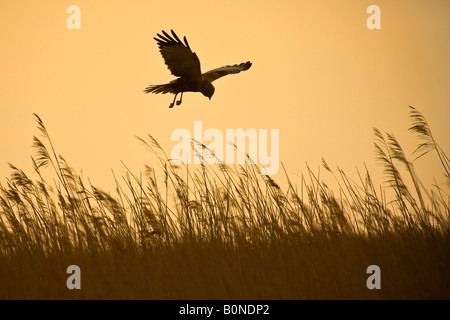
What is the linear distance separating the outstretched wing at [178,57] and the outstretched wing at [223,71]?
0.29 metres

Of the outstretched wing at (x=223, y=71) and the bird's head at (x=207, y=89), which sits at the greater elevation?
the outstretched wing at (x=223, y=71)

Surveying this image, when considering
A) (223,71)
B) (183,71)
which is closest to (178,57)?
(183,71)

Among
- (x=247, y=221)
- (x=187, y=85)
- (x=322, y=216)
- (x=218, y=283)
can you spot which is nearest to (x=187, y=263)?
(x=218, y=283)

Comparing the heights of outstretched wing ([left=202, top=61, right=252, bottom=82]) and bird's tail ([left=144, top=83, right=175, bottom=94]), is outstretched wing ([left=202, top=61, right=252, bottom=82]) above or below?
above

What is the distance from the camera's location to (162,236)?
213 inches

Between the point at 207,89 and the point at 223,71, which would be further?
the point at 223,71

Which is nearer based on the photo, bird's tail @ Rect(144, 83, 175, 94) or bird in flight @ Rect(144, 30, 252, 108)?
bird in flight @ Rect(144, 30, 252, 108)

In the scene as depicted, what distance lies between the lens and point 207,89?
742cm

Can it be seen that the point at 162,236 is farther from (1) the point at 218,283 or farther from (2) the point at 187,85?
(2) the point at 187,85

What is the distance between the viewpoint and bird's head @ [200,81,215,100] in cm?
739

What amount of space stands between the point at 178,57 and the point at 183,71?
204 millimetres

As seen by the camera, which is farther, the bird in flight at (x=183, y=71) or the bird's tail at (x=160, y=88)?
the bird's tail at (x=160, y=88)

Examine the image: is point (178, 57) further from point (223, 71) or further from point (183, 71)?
point (223, 71)

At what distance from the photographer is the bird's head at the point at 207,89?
7391 millimetres
